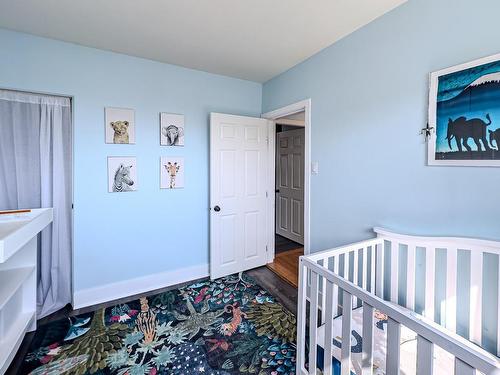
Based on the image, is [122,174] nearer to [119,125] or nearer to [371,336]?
[119,125]

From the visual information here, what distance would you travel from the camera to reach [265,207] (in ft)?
10.4

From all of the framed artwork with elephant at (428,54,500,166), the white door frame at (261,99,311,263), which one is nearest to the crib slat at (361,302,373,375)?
the framed artwork with elephant at (428,54,500,166)

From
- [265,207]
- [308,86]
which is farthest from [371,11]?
[265,207]

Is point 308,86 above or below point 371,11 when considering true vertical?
below

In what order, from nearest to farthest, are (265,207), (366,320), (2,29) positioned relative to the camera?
(366,320)
(2,29)
(265,207)

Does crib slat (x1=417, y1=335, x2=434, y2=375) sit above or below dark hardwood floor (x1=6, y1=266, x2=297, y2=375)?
above

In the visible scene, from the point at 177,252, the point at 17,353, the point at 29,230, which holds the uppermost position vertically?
the point at 29,230

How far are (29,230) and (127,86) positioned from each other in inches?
61.5

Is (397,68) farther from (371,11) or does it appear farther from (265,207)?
(265,207)

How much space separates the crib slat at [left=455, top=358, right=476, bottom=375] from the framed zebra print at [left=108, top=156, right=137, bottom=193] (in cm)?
258

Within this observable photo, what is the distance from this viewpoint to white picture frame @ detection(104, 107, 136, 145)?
7.61 ft

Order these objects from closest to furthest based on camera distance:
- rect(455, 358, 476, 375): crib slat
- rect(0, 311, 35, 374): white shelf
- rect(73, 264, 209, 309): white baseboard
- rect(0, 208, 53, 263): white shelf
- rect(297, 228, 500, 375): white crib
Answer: rect(455, 358, 476, 375): crib slat → rect(297, 228, 500, 375): white crib → rect(0, 208, 53, 263): white shelf → rect(0, 311, 35, 374): white shelf → rect(73, 264, 209, 309): white baseboard

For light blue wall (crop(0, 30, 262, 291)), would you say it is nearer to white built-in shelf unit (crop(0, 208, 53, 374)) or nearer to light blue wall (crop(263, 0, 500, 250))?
white built-in shelf unit (crop(0, 208, 53, 374))

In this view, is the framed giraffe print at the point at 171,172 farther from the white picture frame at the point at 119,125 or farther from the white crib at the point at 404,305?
the white crib at the point at 404,305
